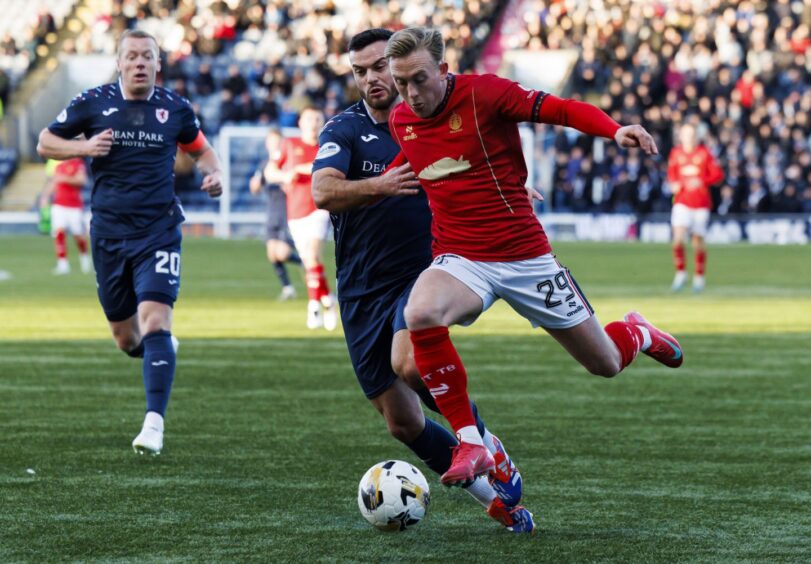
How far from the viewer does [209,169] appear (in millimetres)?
9078

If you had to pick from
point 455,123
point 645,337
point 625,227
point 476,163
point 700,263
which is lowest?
point 625,227

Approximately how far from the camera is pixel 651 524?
6176 millimetres

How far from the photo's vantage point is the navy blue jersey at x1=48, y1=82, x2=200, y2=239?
8.67m

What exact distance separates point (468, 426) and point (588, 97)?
3430 centimetres

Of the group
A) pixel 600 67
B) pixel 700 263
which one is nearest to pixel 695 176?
pixel 700 263

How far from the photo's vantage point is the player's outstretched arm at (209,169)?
8.81 m

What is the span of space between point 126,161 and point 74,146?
350 mm

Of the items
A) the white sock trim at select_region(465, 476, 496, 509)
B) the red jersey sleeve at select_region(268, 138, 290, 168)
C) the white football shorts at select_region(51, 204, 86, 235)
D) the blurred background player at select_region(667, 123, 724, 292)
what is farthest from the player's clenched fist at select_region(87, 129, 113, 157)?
the white football shorts at select_region(51, 204, 86, 235)

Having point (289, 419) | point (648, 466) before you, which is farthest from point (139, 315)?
point (648, 466)

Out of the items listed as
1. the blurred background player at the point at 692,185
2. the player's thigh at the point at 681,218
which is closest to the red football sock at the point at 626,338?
the blurred background player at the point at 692,185

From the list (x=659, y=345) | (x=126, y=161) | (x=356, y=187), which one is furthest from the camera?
(x=126, y=161)

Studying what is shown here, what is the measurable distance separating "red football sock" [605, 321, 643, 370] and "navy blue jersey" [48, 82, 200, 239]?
9.70 feet

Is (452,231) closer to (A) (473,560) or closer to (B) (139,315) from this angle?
(A) (473,560)

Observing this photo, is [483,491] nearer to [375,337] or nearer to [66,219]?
[375,337]
